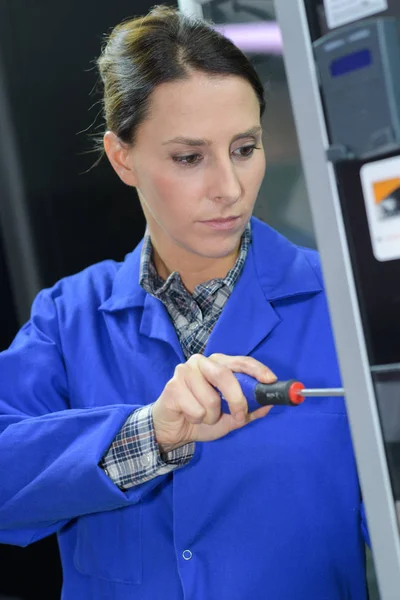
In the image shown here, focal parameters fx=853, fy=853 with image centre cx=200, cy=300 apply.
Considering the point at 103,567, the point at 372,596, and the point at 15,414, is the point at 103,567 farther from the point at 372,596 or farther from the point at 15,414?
the point at 372,596

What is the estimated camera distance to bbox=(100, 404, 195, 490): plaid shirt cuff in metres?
1.16

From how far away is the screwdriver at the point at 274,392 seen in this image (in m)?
0.84

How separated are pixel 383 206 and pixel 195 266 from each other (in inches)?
30.9

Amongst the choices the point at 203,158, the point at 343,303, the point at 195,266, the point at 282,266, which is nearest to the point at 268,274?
the point at 282,266

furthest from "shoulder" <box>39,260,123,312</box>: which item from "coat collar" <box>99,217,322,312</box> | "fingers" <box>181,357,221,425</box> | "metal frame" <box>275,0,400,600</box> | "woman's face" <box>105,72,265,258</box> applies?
"metal frame" <box>275,0,400,600</box>

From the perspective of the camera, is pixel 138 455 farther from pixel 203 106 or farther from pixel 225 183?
pixel 203 106

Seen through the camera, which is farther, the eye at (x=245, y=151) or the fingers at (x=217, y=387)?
the eye at (x=245, y=151)

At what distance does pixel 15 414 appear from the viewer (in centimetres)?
138

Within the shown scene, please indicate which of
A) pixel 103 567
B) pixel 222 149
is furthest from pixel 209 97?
pixel 103 567

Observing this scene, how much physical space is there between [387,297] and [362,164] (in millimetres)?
104

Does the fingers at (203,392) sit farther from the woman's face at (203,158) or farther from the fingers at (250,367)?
the woman's face at (203,158)

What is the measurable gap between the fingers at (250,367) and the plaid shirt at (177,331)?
21 centimetres

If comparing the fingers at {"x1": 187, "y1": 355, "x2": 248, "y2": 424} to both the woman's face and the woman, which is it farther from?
the woman's face

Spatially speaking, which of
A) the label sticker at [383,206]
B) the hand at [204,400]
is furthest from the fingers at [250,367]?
the label sticker at [383,206]
